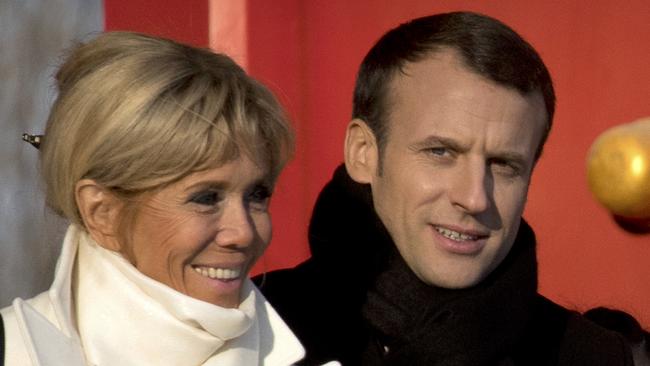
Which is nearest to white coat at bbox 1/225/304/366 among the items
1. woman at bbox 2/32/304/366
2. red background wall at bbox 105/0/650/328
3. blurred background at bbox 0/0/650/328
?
Answer: woman at bbox 2/32/304/366

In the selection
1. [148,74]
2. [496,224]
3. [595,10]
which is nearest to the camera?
[148,74]

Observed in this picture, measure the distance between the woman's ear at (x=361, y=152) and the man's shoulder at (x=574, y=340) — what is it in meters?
0.38

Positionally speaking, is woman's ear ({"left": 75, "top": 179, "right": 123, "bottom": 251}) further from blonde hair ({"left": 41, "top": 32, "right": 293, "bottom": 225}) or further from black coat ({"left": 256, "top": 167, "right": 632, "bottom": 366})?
black coat ({"left": 256, "top": 167, "right": 632, "bottom": 366})

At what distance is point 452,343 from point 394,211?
241mm

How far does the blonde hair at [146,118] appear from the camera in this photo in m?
1.70

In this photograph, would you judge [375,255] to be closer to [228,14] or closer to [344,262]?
[344,262]

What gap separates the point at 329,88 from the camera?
2.88 m

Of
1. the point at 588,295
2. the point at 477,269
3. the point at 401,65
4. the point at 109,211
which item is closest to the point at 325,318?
the point at 477,269

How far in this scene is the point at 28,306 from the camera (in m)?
1.74

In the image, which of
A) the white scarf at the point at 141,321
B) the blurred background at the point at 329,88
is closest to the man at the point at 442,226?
the blurred background at the point at 329,88

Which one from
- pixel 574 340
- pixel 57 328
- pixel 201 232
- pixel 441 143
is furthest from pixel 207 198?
pixel 574 340

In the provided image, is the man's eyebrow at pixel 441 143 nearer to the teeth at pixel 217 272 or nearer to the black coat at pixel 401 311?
the black coat at pixel 401 311

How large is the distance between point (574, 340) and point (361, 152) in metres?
0.49

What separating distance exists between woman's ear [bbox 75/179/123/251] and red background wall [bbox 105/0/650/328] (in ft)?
3.06
